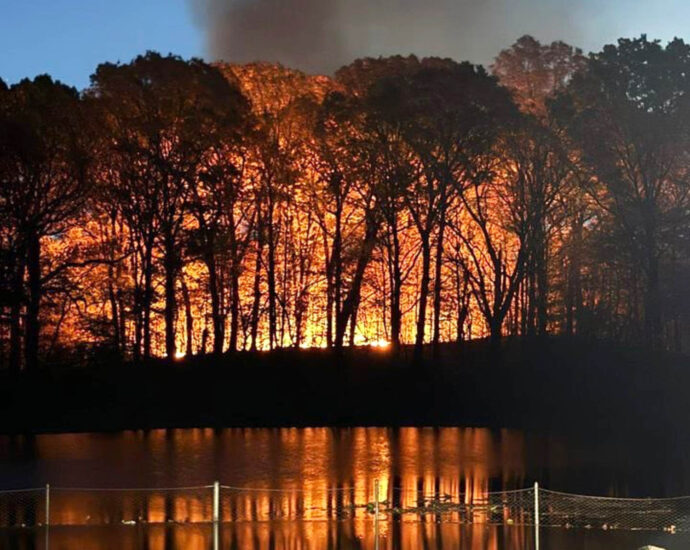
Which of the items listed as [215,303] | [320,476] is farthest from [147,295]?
[320,476]

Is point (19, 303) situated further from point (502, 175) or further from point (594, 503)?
point (594, 503)

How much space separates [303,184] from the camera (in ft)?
194

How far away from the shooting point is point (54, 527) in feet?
70.5

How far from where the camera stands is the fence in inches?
886

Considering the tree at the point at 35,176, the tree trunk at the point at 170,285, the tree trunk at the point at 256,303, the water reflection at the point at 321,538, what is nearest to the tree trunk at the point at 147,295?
the tree trunk at the point at 170,285

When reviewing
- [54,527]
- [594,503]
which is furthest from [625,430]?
[54,527]

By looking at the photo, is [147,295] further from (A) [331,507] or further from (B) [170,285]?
(A) [331,507]

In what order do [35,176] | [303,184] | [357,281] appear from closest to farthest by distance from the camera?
[35,176] → [303,184] → [357,281]

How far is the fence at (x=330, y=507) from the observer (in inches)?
886

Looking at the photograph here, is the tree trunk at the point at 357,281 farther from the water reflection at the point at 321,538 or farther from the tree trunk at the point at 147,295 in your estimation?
the water reflection at the point at 321,538

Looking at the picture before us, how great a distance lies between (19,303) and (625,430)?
86.6ft

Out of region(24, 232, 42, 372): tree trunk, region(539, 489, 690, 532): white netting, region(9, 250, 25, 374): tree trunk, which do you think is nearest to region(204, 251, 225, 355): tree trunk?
region(24, 232, 42, 372): tree trunk

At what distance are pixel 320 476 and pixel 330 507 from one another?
20.3ft

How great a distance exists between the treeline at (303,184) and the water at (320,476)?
1176cm
